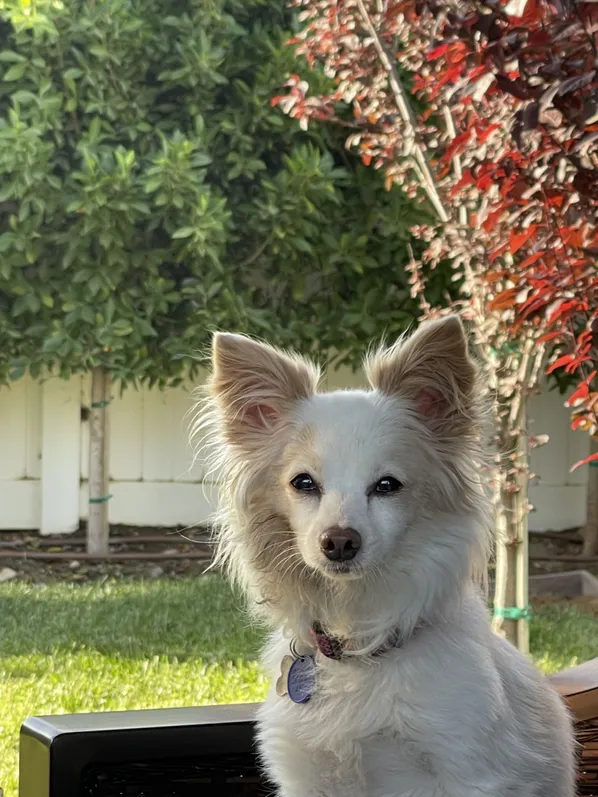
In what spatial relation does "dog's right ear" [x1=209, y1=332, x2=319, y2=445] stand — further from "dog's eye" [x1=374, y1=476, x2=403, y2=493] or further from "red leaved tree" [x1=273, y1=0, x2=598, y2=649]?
"red leaved tree" [x1=273, y1=0, x2=598, y2=649]

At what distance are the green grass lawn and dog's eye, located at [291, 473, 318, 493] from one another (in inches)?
54.2

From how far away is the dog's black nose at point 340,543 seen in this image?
1097 mm

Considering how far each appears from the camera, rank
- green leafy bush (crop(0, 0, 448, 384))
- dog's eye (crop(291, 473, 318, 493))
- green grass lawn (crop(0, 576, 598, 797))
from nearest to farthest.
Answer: dog's eye (crop(291, 473, 318, 493)) < green grass lawn (crop(0, 576, 598, 797)) < green leafy bush (crop(0, 0, 448, 384))

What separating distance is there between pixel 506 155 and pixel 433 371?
588 millimetres

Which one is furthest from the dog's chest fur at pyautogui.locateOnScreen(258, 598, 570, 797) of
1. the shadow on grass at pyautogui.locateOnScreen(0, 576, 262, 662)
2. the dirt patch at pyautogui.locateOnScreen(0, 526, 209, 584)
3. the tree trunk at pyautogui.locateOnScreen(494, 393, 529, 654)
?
the dirt patch at pyautogui.locateOnScreen(0, 526, 209, 584)

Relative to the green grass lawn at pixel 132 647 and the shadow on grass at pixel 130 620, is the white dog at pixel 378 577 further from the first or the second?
the shadow on grass at pixel 130 620

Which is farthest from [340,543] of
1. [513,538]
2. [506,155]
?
[513,538]

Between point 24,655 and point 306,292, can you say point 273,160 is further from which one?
point 24,655

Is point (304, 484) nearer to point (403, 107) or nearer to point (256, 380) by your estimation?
point (256, 380)

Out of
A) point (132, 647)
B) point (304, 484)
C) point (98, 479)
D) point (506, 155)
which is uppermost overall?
point (506, 155)

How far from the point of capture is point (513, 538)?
2.41 meters

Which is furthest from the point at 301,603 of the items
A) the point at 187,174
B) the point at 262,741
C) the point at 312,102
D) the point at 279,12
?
the point at 279,12

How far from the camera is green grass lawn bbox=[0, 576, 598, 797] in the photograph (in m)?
2.71

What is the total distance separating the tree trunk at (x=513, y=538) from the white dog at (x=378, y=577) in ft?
3.41
